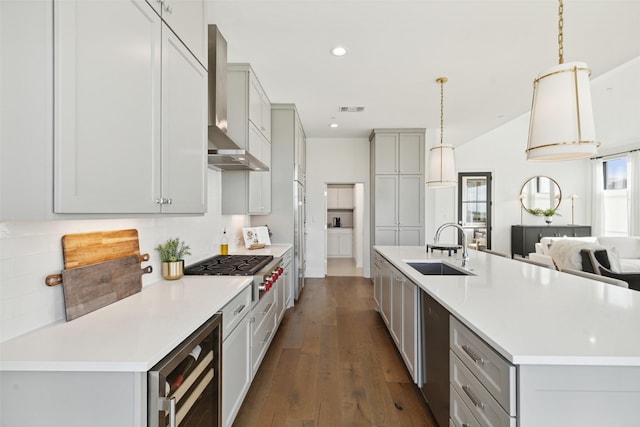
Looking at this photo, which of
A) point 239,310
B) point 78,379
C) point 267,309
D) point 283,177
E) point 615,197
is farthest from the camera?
point 615,197

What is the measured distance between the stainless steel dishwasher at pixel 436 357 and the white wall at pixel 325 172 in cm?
406

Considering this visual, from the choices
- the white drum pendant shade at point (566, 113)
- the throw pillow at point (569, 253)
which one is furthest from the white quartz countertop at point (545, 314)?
the throw pillow at point (569, 253)

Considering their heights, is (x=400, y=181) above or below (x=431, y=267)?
above

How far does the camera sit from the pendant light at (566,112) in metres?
1.55

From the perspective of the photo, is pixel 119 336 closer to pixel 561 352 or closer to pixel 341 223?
pixel 561 352

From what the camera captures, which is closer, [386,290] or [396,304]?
[396,304]

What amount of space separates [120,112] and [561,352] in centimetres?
178

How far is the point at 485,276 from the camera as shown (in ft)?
6.83

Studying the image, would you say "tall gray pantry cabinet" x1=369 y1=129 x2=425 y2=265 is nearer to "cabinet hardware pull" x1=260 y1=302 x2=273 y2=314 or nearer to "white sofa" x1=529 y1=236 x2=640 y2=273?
"white sofa" x1=529 y1=236 x2=640 y2=273

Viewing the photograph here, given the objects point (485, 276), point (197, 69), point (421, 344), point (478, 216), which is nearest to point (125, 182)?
point (197, 69)

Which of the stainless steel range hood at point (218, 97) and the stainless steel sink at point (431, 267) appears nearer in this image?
the stainless steel range hood at point (218, 97)

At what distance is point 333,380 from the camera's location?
2.35 m

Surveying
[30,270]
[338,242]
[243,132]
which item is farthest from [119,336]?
[338,242]

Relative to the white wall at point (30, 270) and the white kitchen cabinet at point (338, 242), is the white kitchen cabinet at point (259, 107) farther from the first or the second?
the white kitchen cabinet at point (338, 242)
